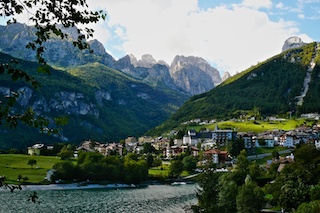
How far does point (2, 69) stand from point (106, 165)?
113592 millimetres

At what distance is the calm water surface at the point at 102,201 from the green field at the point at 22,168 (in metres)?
12.3

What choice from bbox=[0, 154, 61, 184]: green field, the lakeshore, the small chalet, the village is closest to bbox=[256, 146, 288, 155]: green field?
the village

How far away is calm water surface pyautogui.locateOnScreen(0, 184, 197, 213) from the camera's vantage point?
69.4m

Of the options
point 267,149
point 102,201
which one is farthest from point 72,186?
point 267,149

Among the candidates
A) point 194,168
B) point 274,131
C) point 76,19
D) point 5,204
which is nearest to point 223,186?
point 5,204

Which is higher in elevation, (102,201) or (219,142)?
(219,142)

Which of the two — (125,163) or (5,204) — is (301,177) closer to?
(5,204)

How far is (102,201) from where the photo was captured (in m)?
79.9

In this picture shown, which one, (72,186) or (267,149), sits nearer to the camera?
(72,186)

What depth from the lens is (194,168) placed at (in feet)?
454

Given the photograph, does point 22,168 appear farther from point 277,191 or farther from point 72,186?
point 277,191

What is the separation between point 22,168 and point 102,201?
152 feet

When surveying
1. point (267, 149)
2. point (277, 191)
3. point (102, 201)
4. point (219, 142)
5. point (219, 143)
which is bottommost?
point (102, 201)

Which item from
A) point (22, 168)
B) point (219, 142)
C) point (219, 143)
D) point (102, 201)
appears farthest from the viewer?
point (219, 142)
